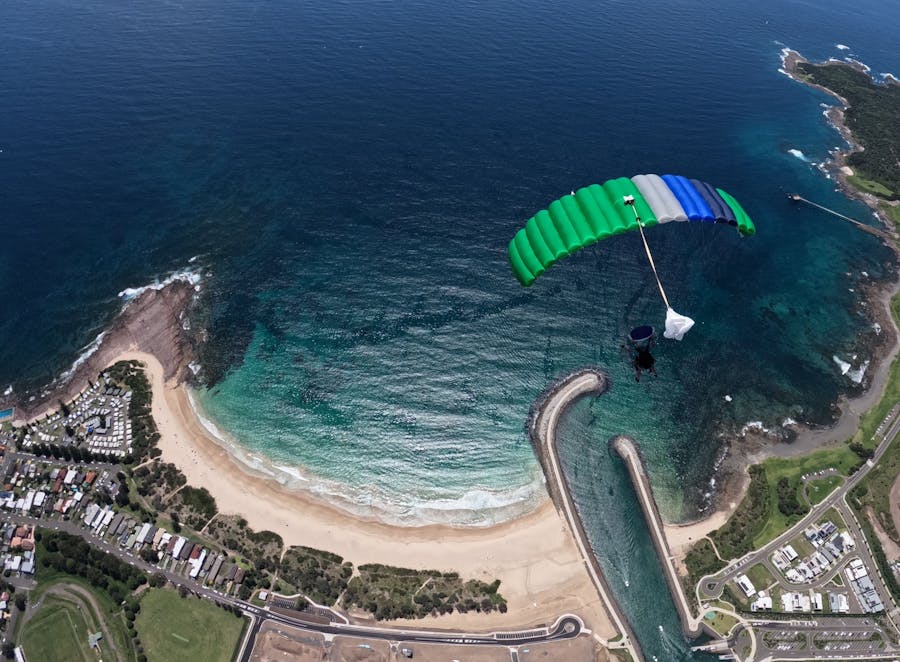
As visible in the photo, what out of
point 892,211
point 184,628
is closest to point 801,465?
point 184,628

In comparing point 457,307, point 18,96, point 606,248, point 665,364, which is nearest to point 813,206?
point 606,248

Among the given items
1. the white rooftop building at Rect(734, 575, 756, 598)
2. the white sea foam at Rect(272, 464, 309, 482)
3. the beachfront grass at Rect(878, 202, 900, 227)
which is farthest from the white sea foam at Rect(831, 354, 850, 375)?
the white sea foam at Rect(272, 464, 309, 482)

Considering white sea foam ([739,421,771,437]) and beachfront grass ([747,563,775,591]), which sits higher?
white sea foam ([739,421,771,437])

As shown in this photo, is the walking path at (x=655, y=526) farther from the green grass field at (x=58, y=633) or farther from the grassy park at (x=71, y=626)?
the green grass field at (x=58, y=633)

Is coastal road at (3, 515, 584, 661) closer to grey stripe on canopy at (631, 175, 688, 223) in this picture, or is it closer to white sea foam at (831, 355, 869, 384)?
grey stripe on canopy at (631, 175, 688, 223)

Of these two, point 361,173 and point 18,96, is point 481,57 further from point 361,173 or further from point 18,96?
point 18,96

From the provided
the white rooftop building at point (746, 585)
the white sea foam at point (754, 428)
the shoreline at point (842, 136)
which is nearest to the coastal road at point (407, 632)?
the white rooftop building at point (746, 585)

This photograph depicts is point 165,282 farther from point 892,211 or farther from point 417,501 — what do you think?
point 892,211
